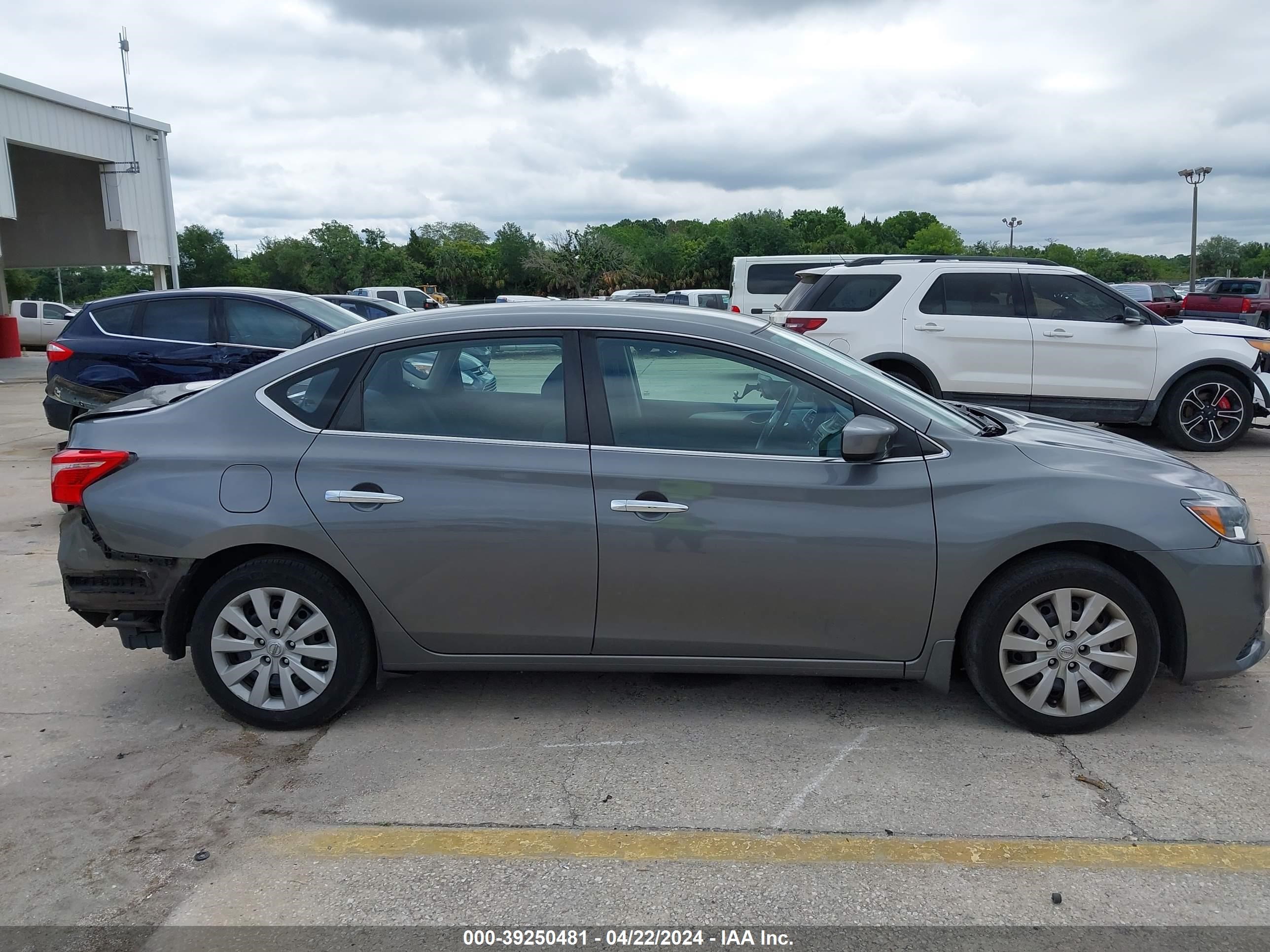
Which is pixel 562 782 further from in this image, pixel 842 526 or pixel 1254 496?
pixel 1254 496

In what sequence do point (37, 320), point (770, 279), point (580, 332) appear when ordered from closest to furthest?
point (580, 332), point (770, 279), point (37, 320)

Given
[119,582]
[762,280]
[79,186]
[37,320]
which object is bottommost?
[119,582]

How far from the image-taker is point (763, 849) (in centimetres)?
317

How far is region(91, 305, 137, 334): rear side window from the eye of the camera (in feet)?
31.6

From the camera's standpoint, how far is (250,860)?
3.16 metres

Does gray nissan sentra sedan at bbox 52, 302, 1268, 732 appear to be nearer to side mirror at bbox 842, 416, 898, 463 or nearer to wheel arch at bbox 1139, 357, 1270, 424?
side mirror at bbox 842, 416, 898, 463

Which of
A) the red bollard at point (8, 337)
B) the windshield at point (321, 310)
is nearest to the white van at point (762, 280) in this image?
the windshield at point (321, 310)

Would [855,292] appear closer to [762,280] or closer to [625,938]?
[625,938]

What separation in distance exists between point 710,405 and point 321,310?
23.2ft

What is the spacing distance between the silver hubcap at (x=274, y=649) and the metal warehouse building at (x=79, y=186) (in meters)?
21.4

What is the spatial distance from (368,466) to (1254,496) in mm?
7195

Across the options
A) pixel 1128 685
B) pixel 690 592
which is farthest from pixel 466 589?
pixel 1128 685

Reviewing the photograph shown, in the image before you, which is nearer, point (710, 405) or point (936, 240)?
point (710, 405)

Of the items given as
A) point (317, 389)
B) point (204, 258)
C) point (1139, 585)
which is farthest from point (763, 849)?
point (204, 258)
